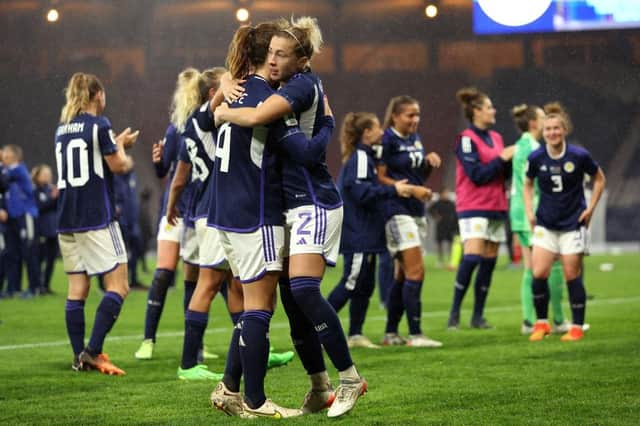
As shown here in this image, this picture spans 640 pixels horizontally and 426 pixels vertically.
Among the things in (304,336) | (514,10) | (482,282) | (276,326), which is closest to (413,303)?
(482,282)

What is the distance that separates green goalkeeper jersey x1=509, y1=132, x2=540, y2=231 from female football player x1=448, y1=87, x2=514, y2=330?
0.16 m

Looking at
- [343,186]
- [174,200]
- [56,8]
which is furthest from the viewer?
[56,8]

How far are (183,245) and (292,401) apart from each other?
6.43 ft

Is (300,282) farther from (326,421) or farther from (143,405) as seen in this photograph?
(143,405)

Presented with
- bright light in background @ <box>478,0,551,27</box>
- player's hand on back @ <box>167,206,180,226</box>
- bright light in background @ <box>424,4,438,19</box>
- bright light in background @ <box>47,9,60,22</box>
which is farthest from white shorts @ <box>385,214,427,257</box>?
bright light in background @ <box>478,0,551,27</box>

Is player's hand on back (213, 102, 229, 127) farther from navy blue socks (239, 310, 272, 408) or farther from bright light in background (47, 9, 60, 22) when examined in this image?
bright light in background (47, 9, 60, 22)

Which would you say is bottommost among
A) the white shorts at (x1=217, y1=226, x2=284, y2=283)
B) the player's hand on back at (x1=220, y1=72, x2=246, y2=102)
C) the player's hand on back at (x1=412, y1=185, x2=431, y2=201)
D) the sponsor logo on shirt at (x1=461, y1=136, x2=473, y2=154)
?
the white shorts at (x1=217, y1=226, x2=284, y2=283)

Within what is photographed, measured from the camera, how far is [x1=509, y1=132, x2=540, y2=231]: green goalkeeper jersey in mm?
10031

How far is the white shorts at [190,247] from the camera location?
7.61m

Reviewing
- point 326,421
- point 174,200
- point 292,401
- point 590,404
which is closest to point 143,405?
point 292,401

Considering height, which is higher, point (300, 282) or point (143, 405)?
point (300, 282)

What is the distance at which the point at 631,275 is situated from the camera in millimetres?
18375

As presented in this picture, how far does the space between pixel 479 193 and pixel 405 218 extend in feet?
3.98

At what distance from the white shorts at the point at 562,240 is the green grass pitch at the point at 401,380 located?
71 centimetres
